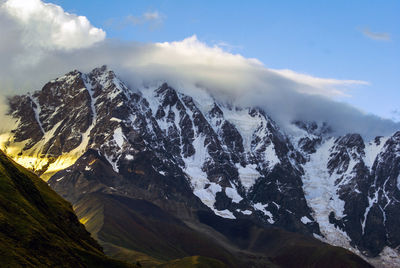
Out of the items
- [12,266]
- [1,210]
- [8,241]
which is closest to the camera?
[12,266]

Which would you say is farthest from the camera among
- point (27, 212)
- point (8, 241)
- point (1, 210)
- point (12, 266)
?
Answer: point (27, 212)

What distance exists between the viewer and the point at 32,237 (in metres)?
170

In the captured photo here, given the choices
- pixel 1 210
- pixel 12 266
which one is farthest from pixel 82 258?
pixel 12 266

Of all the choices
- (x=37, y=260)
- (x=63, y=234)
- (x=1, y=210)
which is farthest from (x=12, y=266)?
(x=63, y=234)

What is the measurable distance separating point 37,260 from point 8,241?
7.88 m

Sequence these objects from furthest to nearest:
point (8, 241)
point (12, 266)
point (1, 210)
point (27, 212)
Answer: point (27, 212), point (1, 210), point (8, 241), point (12, 266)

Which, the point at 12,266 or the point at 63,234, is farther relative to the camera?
the point at 63,234

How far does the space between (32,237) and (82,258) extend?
21102 millimetres

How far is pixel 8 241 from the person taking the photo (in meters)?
160

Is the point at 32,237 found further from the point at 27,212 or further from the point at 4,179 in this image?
the point at 4,179

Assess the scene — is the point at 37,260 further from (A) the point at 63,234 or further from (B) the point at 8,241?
(A) the point at 63,234

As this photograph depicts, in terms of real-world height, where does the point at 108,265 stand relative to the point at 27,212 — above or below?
below

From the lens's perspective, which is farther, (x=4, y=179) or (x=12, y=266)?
(x=4, y=179)

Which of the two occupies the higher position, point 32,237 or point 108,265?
point 32,237
